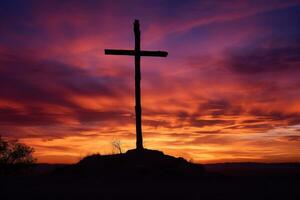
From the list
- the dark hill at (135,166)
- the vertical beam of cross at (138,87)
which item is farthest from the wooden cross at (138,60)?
the dark hill at (135,166)

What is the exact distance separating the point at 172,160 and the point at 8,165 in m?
16.9

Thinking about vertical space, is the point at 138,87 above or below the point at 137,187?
above

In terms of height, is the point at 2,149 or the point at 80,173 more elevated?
the point at 2,149

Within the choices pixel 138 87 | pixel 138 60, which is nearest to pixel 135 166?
pixel 138 87

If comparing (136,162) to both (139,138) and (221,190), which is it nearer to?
(139,138)

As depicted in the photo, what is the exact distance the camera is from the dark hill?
20.6 meters

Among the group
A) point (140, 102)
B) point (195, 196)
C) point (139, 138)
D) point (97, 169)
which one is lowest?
point (195, 196)

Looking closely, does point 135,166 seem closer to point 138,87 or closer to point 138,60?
point 138,87

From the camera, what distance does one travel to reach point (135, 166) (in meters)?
21.1

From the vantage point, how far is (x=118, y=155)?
23.4 meters

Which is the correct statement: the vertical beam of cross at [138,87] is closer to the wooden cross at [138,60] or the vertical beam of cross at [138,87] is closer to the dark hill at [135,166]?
the wooden cross at [138,60]

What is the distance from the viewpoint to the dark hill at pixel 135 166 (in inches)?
810

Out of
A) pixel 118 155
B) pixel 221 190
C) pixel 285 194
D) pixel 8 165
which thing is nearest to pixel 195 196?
pixel 221 190

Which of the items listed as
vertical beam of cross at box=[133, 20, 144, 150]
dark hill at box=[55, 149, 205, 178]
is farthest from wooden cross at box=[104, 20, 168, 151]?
dark hill at box=[55, 149, 205, 178]
